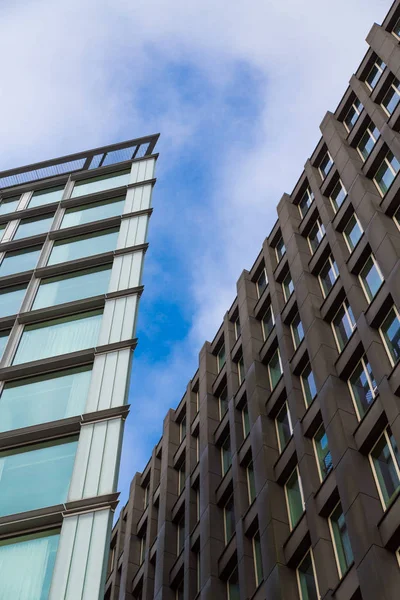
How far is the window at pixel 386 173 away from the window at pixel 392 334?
8637 millimetres

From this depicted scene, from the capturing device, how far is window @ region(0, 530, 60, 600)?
55.3 ft

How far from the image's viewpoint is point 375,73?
44.6 m

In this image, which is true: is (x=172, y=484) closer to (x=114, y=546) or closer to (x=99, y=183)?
(x=114, y=546)

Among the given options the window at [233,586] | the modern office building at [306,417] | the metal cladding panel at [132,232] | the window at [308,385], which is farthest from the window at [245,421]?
the metal cladding panel at [132,232]

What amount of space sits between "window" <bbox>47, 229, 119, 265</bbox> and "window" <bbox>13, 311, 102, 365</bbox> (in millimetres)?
4338

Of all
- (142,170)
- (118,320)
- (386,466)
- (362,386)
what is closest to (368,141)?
(142,170)

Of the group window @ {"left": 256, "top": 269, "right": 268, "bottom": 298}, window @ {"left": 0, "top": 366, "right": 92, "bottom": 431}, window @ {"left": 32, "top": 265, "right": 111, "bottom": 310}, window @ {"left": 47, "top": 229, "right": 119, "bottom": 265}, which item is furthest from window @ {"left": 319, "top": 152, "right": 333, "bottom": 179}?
window @ {"left": 0, "top": 366, "right": 92, "bottom": 431}

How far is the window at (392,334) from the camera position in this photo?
28.3 metres

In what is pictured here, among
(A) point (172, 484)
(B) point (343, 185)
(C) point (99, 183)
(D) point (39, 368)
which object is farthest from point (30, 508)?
(A) point (172, 484)

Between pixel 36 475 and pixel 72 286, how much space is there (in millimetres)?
9576

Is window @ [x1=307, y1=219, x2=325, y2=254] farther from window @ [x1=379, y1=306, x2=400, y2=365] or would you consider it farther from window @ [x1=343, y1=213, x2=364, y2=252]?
window @ [x1=379, y1=306, x2=400, y2=365]

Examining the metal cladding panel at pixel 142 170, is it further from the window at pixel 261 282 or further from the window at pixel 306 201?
the window at pixel 261 282

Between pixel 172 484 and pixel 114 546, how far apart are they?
11.5m

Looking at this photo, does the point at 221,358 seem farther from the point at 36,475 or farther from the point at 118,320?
the point at 36,475
